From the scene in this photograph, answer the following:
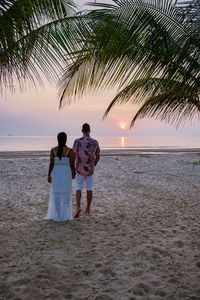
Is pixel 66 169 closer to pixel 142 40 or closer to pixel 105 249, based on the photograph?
pixel 105 249

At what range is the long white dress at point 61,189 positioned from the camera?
5.16 metres

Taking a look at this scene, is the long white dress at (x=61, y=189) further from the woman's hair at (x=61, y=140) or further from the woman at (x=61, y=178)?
the woman's hair at (x=61, y=140)

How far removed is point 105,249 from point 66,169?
1721 mm

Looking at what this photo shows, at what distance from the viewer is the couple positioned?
516 cm

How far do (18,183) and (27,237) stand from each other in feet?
18.5

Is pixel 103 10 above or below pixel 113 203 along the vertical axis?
above

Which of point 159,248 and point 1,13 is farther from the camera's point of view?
point 159,248

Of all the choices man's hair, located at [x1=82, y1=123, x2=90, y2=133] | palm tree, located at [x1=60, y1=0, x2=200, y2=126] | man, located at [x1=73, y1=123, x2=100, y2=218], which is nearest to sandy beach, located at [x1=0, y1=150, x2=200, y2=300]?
man, located at [x1=73, y1=123, x2=100, y2=218]

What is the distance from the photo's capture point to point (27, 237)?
4504mm

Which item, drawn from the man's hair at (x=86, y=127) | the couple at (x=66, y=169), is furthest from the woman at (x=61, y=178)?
the man's hair at (x=86, y=127)

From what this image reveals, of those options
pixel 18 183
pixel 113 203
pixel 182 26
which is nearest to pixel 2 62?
pixel 182 26

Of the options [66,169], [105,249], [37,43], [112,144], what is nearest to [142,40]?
[37,43]

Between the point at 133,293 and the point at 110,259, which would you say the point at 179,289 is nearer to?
the point at 133,293

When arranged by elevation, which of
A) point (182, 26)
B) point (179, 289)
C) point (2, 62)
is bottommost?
point (179, 289)
